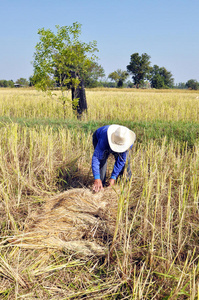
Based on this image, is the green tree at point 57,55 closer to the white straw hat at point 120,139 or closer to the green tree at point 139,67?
the white straw hat at point 120,139

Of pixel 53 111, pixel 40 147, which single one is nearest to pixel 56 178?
pixel 40 147

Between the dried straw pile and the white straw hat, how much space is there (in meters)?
0.43

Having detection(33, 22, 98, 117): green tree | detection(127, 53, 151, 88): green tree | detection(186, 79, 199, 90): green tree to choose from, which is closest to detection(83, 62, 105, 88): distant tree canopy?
detection(127, 53, 151, 88): green tree

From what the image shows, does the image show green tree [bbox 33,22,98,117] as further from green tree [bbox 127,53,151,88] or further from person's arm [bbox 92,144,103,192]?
green tree [bbox 127,53,151,88]

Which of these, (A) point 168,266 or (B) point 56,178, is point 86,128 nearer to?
(B) point 56,178

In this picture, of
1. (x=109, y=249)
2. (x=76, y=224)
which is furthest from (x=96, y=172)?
(x=109, y=249)

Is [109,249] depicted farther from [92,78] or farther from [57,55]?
[92,78]

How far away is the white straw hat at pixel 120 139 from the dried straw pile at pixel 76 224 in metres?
0.43

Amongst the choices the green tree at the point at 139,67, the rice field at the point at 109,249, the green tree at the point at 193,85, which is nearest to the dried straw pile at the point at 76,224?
the rice field at the point at 109,249

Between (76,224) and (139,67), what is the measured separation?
179 ft

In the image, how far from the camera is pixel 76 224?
2.29 metres

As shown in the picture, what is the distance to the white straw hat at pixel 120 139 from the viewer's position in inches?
102

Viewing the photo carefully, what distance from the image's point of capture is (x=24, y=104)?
9.02 m

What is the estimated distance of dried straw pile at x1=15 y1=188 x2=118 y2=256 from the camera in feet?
6.93
